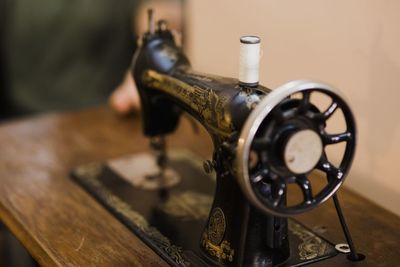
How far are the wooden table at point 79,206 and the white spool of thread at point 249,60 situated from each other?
33 cm

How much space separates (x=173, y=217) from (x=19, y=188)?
356 millimetres

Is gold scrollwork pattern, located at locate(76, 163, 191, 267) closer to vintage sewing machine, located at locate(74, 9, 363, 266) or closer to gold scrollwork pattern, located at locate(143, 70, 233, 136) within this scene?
vintage sewing machine, located at locate(74, 9, 363, 266)

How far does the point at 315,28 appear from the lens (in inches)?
52.7

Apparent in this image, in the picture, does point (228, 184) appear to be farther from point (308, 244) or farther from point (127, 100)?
point (127, 100)

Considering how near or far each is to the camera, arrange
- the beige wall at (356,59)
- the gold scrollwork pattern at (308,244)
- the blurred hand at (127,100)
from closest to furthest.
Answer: the gold scrollwork pattern at (308,244), the beige wall at (356,59), the blurred hand at (127,100)

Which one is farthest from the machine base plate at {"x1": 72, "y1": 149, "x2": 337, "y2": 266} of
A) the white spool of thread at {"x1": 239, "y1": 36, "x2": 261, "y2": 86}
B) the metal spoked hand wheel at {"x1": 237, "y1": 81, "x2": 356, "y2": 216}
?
the white spool of thread at {"x1": 239, "y1": 36, "x2": 261, "y2": 86}

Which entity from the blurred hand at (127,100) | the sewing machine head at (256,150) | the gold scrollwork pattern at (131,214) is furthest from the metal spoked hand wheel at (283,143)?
the blurred hand at (127,100)

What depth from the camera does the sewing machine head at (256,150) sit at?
3.05 ft

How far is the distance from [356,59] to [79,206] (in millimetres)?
605

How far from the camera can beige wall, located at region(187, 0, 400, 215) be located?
4.01 feet

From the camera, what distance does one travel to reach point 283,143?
93 cm

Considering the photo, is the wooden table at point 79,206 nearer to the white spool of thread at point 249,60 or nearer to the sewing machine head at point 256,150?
the sewing machine head at point 256,150

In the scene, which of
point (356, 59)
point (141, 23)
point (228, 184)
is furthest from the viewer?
point (141, 23)

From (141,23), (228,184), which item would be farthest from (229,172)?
(141,23)
